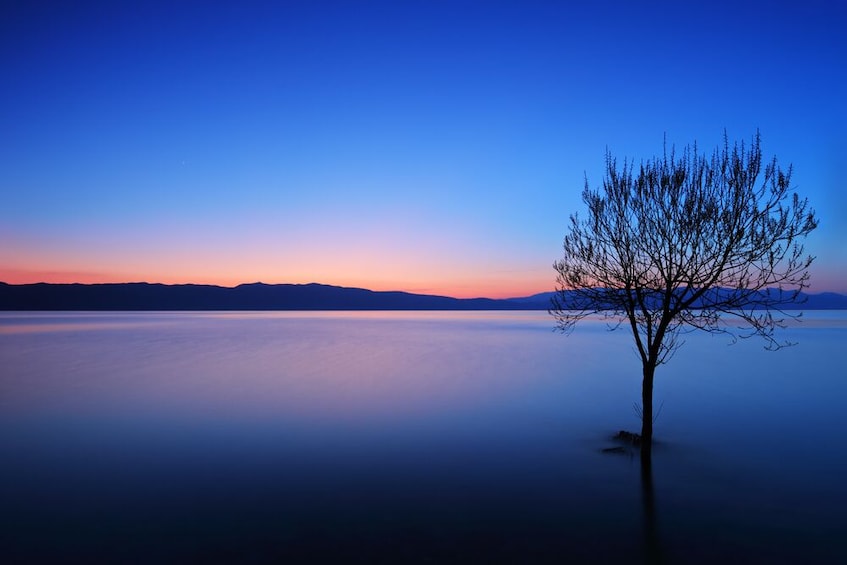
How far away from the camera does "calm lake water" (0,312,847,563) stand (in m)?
7.63

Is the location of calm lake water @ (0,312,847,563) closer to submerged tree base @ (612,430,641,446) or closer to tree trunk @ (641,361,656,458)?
tree trunk @ (641,361,656,458)

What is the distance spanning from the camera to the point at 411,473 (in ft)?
37.0

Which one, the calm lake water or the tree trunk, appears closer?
the calm lake water

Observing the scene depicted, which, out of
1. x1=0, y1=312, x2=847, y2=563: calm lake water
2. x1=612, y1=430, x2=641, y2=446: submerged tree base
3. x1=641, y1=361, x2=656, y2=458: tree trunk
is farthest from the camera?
x1=612, y1=430, x2=641, y2=446: submerged tree base

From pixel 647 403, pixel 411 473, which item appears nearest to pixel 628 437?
pixel 647 403

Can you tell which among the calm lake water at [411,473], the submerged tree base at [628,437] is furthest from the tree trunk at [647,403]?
the submerged tree base at [628,437]

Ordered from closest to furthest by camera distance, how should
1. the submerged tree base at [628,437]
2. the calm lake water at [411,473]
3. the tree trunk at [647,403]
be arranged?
the calm lake water at [411,473], the tree trunk at [647,403], the submerged tree base at [628,437]

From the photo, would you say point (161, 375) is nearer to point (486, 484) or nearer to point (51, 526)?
point (51, 526)

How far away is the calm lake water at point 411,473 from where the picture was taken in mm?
7633

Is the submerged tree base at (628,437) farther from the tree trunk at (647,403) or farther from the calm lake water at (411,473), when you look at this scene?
the tree trunk at (647,403)

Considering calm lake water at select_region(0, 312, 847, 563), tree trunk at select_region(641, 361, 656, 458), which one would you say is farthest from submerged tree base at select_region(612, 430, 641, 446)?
tree trunk at select_region(641, 361, 656, 458)

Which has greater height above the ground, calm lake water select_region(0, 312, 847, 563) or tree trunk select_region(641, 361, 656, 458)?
tree trunk select_region(641, 361, 656, 458)

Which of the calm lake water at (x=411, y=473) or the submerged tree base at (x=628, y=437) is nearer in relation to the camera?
the calm lake water at (x=411, y=473)

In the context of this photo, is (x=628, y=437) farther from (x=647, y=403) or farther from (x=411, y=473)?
(x=411, y=473)
